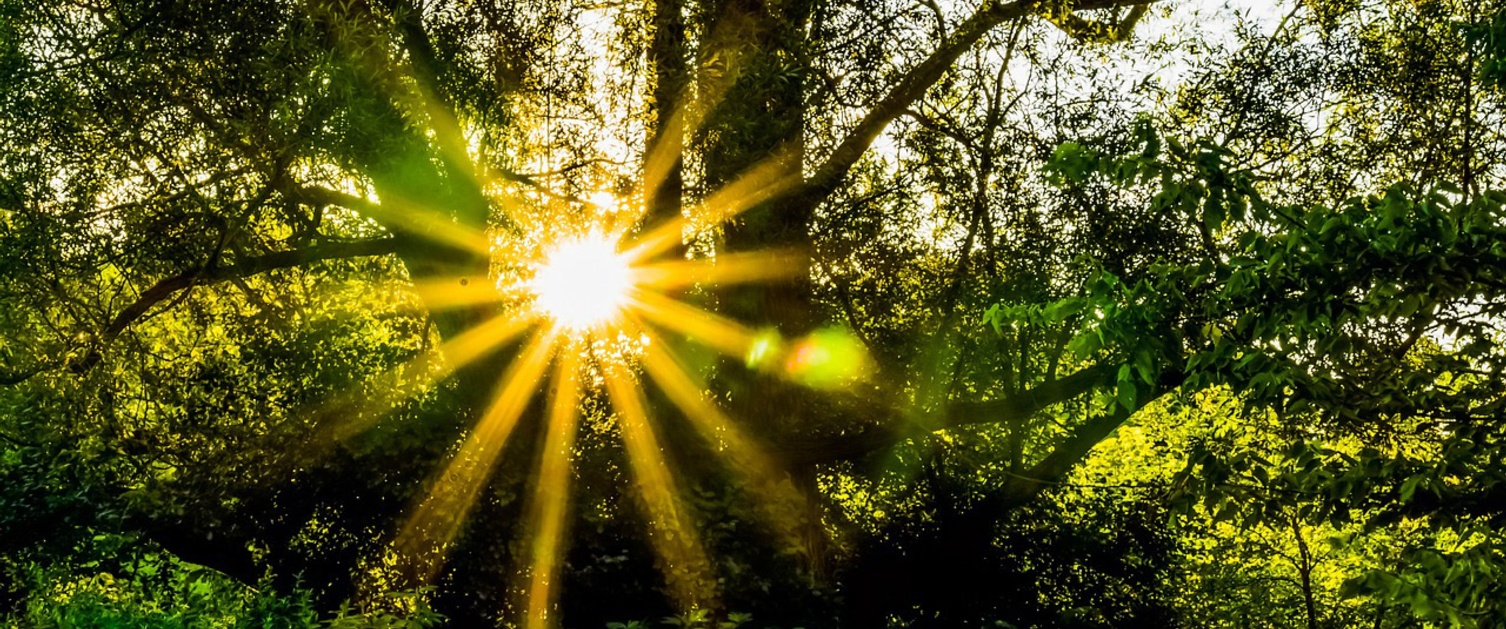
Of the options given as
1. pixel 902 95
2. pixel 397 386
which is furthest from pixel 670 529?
pixel 902 95

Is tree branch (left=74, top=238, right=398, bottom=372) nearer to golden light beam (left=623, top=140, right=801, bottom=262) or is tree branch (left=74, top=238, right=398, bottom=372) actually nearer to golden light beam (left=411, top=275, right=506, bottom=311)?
golden light beam (left=411, top=275, right=506, bottom=311)

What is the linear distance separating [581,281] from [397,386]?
211 centimetres

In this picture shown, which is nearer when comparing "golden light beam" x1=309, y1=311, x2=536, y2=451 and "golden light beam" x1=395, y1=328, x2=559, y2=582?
"golden light beam" x1=395, y1=328, x2=559, y2=582

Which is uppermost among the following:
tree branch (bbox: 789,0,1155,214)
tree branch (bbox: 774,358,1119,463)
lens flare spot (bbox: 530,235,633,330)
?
tree branch (bbox: 789,0,1155,214)

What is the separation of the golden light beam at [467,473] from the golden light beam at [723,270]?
1318 mm

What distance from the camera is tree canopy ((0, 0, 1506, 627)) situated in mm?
8539

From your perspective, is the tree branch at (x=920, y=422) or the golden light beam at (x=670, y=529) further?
the tree branch at (x=920, y=422)

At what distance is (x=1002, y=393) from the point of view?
513 inches

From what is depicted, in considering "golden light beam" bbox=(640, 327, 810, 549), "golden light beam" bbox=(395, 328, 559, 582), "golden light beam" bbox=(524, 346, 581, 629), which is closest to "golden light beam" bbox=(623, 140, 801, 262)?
"golden light beam" bbox=(640, 327, 810, 549)

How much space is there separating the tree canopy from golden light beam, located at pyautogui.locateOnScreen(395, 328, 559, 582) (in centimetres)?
4

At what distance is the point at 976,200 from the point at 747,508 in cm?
410

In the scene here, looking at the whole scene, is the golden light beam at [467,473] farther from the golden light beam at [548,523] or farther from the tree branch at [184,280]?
the tree branch at [184,280]

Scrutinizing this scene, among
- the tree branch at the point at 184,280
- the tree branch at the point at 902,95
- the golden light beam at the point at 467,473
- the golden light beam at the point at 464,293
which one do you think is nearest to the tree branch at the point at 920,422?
the tree branch at the point at 902,95

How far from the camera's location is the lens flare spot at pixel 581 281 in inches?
388
